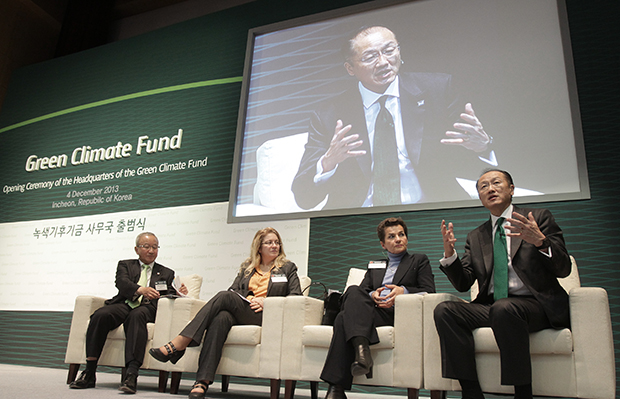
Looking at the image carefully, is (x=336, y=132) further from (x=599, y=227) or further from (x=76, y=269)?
(x=76, y=269)

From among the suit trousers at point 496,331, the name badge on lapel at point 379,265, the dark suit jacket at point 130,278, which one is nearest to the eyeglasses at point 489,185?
the suit trousers at point 496,331

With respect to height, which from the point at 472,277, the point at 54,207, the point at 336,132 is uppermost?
the point at 336,132

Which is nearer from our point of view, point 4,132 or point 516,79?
point 516,79

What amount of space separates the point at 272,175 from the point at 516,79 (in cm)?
224

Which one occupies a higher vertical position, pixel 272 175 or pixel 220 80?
pixel 220 80

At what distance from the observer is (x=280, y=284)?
3125 mm

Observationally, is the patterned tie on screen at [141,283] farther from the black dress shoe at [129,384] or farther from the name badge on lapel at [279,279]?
the name badge on lapel at [279,279]

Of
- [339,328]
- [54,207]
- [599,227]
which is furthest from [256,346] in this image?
[54,207]

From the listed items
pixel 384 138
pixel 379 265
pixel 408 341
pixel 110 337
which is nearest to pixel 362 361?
pixel 408 341

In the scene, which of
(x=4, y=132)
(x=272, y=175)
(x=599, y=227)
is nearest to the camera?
(x=599, y=227)

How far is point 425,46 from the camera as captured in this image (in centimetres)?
443

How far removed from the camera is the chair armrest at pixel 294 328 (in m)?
2.71

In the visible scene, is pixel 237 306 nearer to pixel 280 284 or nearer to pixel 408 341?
pixel 280 284

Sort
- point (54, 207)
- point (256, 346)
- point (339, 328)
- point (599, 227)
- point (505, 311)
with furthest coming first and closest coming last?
point (54, 207) < point (599, 227) < point (256, 346) < point (339, 328) < point (505, 311)
